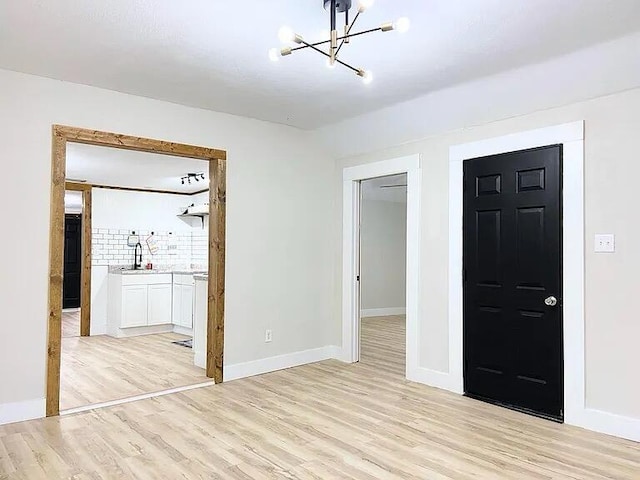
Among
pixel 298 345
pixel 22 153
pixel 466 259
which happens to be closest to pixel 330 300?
pixel 298 345

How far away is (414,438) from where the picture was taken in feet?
10.6

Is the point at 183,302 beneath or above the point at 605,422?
above

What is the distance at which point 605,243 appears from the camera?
133 inches

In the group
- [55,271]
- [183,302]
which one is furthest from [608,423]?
[183,302]

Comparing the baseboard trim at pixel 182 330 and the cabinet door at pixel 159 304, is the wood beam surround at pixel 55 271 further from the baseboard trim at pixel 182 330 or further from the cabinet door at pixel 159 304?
the cabinet door at pixel 159 304

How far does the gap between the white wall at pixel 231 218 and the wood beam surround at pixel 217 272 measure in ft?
0.28

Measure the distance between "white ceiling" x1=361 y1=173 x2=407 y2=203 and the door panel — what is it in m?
3.84

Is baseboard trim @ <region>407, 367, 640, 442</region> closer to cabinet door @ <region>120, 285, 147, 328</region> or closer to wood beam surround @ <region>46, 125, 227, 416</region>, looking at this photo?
wood beam surround @ <region>46, 125, 227, 416</region>

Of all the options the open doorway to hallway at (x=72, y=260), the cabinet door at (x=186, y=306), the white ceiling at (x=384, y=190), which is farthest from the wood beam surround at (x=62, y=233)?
the open doorway to hallway at (x=72, y=260)

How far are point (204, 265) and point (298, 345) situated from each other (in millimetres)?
3600

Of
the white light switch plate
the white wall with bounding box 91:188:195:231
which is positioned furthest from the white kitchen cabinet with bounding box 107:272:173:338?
the white light switch plate

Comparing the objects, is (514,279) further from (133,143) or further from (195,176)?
(195,176)

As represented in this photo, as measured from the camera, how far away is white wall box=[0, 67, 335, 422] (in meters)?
3.54

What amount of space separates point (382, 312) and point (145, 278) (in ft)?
15.0
